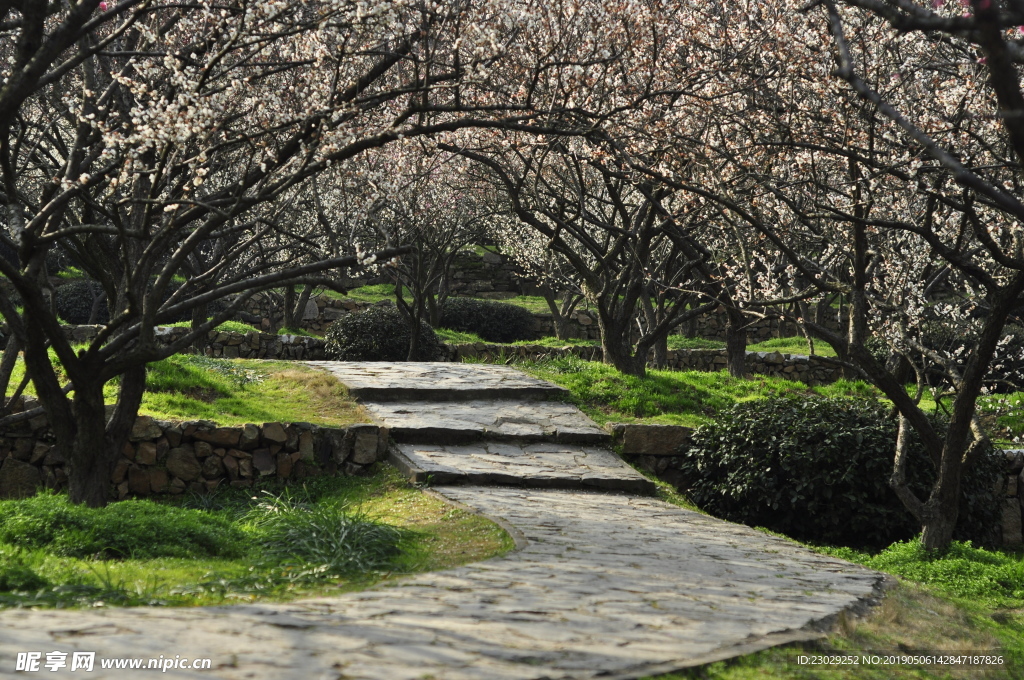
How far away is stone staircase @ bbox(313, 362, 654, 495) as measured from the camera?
9492 millimetres

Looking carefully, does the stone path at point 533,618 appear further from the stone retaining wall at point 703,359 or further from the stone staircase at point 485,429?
the stone retaining wall at point 703,359

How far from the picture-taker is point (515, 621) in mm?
4484

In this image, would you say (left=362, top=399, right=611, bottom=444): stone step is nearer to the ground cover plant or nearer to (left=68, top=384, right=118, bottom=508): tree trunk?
the ground cover plant

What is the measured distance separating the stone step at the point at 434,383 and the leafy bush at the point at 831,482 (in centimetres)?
321

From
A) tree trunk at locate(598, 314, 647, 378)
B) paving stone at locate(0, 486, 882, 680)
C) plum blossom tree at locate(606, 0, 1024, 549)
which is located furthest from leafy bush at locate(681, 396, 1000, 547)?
tree trunk at locate(598, 314, 647, 378)

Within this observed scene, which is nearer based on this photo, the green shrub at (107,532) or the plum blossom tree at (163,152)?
the green shrub at (107,532)

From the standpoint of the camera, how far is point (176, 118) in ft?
20.1

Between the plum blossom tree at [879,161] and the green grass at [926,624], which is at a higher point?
the plum blossom tree at [879,161]

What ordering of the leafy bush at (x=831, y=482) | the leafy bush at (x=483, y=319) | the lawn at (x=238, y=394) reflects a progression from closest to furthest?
the leafy bush at (x=831, y=482) → the lawn at (x=238, y=394) → the leafy bush at (x=483, y=319)

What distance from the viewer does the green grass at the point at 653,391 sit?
463 inches

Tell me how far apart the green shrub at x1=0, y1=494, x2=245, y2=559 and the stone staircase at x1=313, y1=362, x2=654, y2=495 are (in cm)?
301

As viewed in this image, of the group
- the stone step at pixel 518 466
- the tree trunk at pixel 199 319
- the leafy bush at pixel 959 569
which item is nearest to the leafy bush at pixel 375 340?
the tree trunk at pixel 199 319

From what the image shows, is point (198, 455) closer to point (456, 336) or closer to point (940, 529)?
point (940, 529)

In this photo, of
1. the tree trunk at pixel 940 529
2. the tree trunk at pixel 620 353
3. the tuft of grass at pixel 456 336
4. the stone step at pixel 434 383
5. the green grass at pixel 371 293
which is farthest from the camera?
the green grass at pixel 371 293
